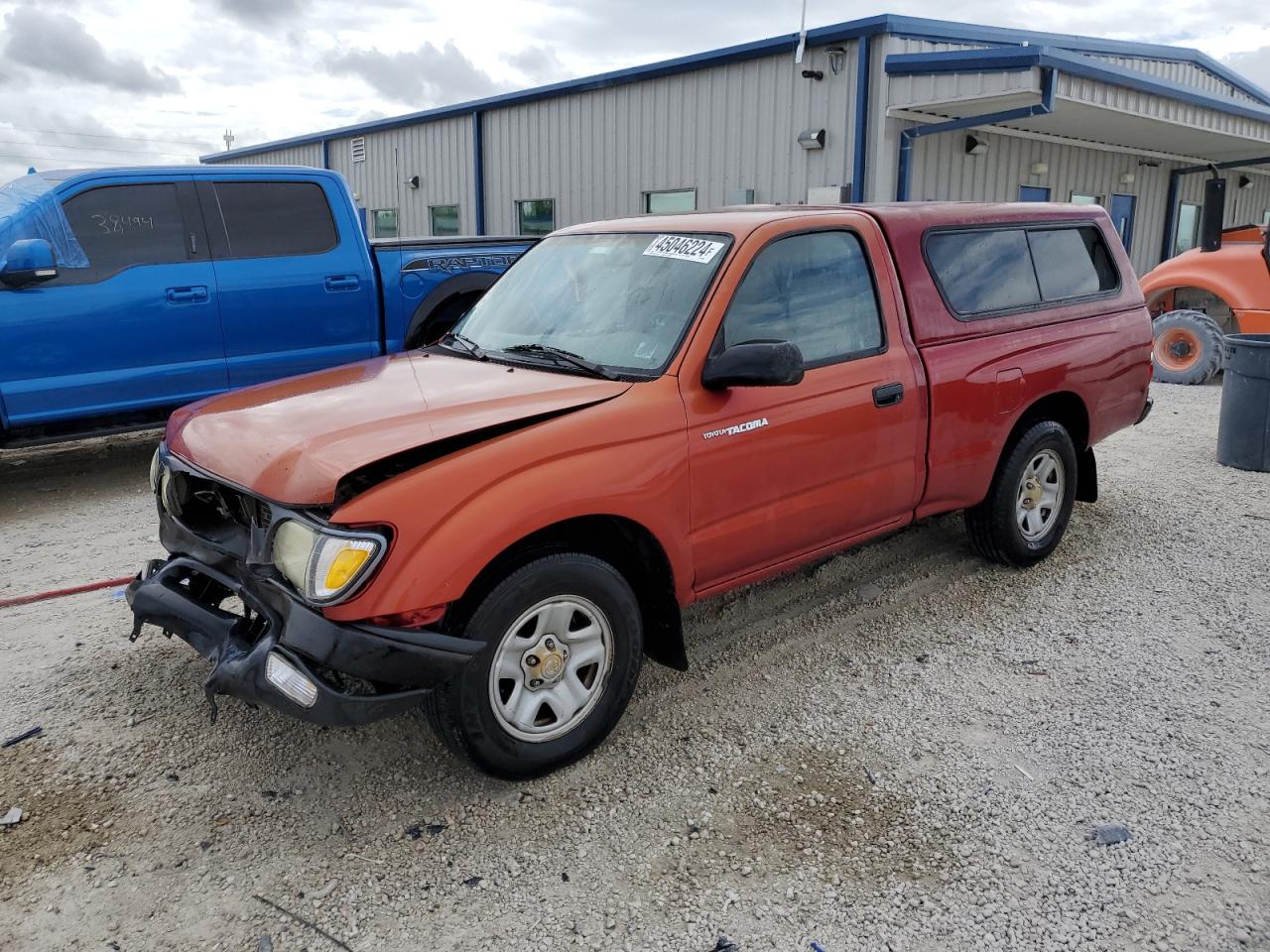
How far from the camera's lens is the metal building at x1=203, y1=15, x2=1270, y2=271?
37.0 feet

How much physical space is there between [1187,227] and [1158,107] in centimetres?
840

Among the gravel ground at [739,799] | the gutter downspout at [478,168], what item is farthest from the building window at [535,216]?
the gravel ground at [739,799]

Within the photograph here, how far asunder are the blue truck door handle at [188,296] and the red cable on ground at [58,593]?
236 centimetres

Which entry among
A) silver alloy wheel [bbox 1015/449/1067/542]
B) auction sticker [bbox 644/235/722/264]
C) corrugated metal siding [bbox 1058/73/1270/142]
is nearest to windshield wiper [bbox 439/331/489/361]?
auction sticker [bbox 644/235/722/264]

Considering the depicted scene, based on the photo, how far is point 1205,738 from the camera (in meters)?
3.43

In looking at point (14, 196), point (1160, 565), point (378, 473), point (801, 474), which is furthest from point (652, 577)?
point (14, 196)

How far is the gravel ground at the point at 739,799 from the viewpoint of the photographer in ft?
8.49

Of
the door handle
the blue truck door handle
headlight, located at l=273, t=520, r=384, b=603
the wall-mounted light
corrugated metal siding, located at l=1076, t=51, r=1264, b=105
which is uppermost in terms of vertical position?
corrugated metal siding, located at l=1076, t=51, r=1264, b=105

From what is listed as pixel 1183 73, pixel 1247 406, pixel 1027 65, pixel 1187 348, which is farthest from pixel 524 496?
pixel 1183 73

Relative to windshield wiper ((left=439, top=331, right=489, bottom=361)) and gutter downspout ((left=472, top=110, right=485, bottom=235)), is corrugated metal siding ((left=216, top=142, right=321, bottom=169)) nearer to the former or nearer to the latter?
gutter downspout ((left=472, top=110, right=485, bottom=235))

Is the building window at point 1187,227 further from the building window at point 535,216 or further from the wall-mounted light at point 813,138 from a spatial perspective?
the building window at point 535,216

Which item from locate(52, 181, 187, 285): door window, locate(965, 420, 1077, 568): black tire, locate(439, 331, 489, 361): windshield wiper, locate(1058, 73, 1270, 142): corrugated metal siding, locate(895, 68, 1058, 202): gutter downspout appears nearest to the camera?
locate(439, 331, 489, 361): windshield wiper

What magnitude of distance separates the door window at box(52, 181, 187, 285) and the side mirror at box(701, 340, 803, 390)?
486 cm

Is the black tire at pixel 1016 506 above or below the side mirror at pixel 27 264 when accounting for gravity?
below
